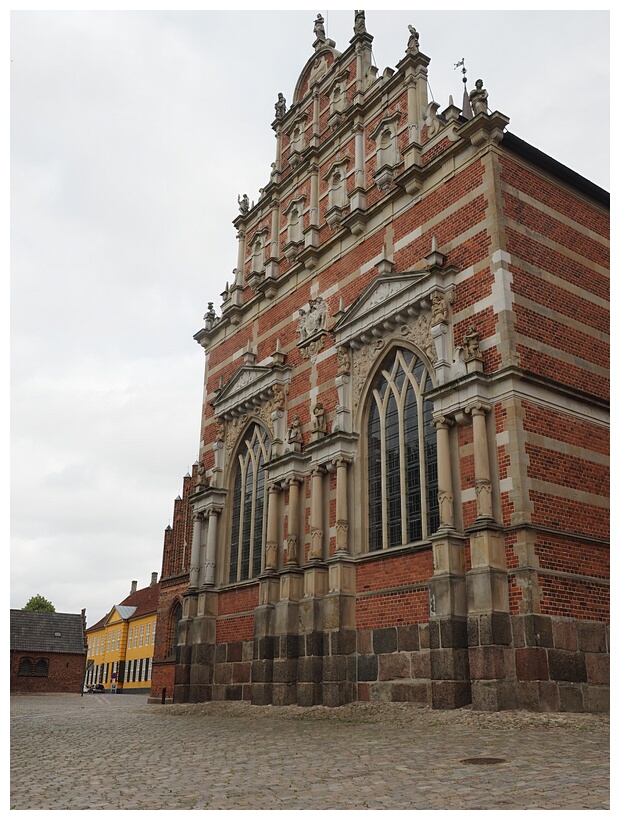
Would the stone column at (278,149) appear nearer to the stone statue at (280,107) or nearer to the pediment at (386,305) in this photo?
the stone statue at (280,107)

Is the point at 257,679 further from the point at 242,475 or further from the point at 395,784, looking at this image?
the point at 395,784

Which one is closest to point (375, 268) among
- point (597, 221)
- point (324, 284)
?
point (324, 284)

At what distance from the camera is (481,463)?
15.0 meters

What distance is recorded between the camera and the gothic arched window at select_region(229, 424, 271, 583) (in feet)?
76.1

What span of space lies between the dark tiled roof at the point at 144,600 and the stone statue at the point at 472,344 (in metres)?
62.0

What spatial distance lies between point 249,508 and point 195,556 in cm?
284

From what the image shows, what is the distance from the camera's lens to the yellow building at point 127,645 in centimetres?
7219

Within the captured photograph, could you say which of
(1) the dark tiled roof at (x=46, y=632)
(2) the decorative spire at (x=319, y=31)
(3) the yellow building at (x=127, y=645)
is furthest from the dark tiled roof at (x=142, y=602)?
(2) the decorative spire at (x=319, y=31)

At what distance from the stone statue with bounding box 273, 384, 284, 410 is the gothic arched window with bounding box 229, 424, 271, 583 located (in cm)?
133

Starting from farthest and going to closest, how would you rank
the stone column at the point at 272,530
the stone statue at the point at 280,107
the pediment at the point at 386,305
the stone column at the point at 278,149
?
1. the stone statue at the point at 280,107
2. the stone column at the point at 278,149
3. the stone column at the point at 272,530
4. the pediment at the point at 386,305

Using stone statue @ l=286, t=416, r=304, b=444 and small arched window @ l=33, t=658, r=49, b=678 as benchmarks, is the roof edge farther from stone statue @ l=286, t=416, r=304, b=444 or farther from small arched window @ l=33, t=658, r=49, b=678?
small arched window @ l=33, t=658, r=49, b=678

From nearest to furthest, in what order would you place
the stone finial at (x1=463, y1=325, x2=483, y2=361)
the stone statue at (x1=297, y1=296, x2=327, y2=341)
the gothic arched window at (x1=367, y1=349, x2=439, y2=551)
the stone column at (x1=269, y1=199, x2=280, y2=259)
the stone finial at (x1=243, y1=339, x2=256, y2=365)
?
1. the stone finial at (x1=463, y1=325, x2=483, y2=361)
2. the gothic arched window at (x1=367, y1=349, x2=439, y2=551)
3. the stone statue at (x1=297, y1=296, x2=327, y2=341)
4. the stone finial at (x1=243, y1=339, x2=256, y2=365)
5. the stone column at (x1=269, y1=199, x2=280, y2=259)

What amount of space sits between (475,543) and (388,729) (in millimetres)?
3798

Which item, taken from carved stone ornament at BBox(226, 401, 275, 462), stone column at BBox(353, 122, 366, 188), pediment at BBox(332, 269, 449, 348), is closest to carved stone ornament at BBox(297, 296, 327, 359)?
pediment at BBox(332, 269, 449, 348)
